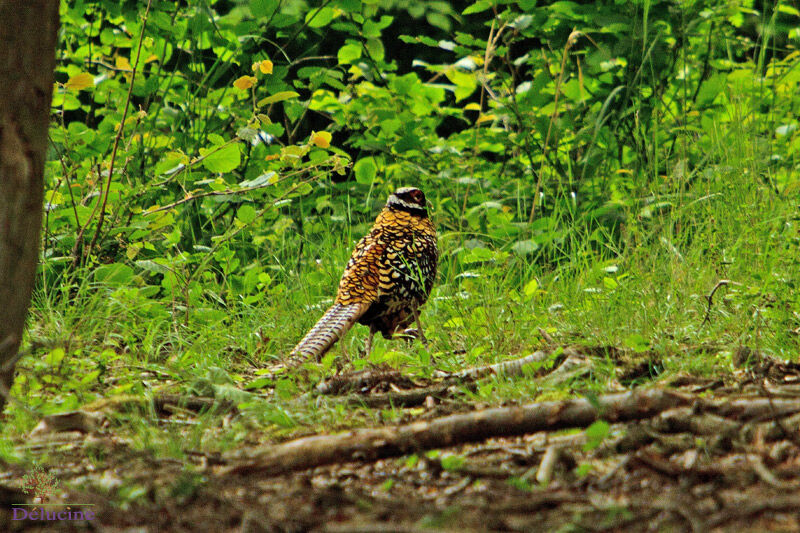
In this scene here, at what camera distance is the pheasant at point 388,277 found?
15.2ft

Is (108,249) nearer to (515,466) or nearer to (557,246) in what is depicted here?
(557,246)

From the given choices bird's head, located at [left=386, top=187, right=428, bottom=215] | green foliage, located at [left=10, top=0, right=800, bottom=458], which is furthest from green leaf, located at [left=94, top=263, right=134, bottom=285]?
bird's head, located at [left=386, top=187, right=428, bottom=215]

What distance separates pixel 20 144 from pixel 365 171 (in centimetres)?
445

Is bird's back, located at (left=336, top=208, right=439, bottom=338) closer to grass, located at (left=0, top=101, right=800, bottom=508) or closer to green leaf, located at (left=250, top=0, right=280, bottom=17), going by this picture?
grass, located at (left=0, top=101, right=800, bottom=508)

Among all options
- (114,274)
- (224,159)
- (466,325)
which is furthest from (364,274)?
(114,274)

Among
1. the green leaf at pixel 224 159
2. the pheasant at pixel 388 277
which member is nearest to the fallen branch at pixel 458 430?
the pheasant at pixel 388 277

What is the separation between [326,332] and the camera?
14.1 ft

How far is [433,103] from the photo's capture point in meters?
7.22

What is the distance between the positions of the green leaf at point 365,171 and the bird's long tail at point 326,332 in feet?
7.31

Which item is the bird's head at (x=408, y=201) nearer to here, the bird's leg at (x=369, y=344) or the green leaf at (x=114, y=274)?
the bird's leg at (x=369, y=344)

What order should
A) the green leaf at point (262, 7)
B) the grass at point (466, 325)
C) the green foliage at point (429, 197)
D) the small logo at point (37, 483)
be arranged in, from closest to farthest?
the small logo at point (37, 483) → the grass at point (466, 325) → the green foliage at point (429, 197) → the green leaf at point (262, 7)

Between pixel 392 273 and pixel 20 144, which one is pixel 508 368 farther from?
pixel 20 144

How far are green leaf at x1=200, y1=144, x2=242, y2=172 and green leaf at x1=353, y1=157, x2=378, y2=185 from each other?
1770 mm

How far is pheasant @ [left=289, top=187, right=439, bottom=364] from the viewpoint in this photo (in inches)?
183
